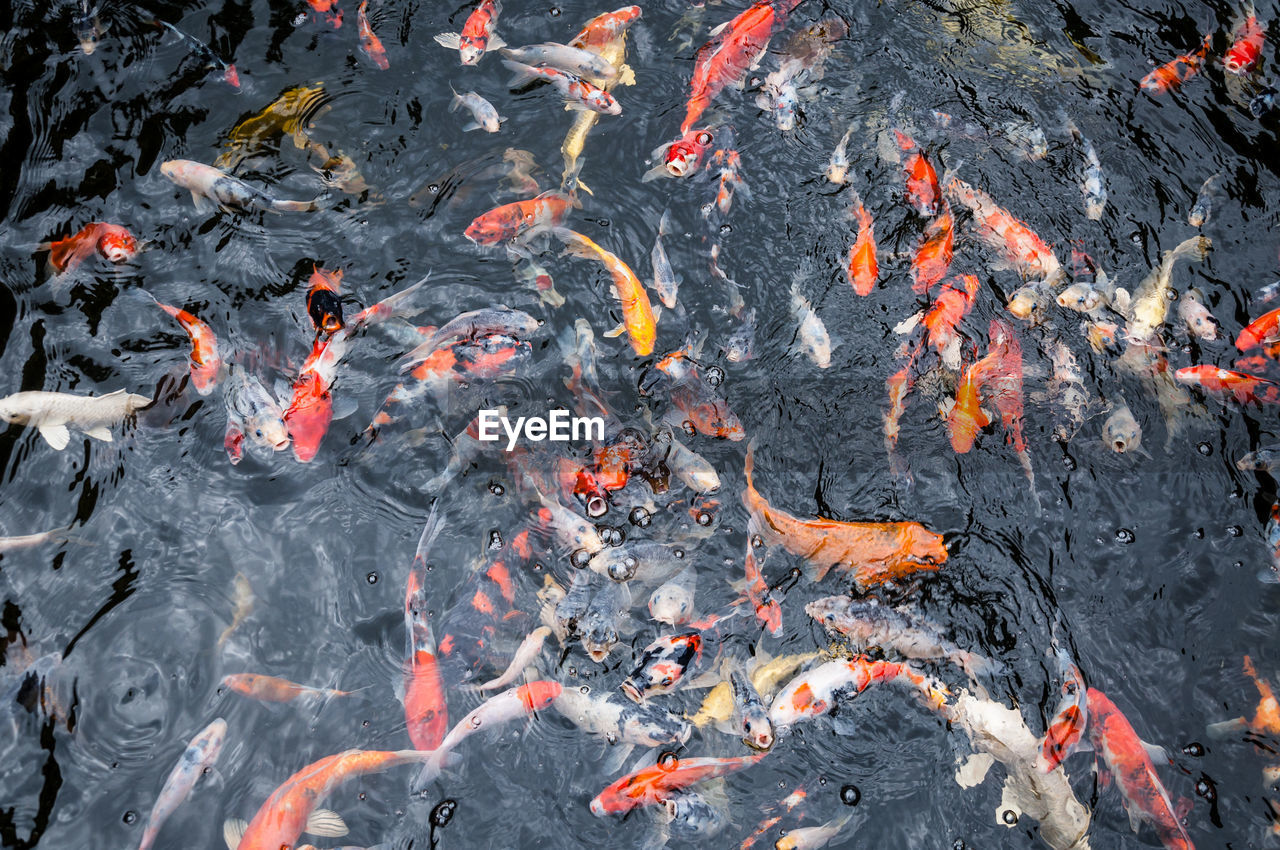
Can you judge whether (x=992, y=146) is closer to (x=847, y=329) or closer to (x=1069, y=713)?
(x=847, y=329)

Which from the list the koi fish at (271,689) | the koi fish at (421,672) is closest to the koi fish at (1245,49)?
the koi fish at (421,672)

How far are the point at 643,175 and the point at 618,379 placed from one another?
1367mm

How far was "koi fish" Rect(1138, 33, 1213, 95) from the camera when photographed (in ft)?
18.0

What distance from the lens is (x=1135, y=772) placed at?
3.76m

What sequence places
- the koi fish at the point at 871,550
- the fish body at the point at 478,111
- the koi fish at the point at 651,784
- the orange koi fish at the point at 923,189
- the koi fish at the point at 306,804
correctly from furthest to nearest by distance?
1. the fish body at the point at 478,111
2. the orange koi fish at the point at 923,189
3. the koi fish at the point at 871,550
4. the koi fish at the point at 651,784
5. the koi fish at the point at 306,804

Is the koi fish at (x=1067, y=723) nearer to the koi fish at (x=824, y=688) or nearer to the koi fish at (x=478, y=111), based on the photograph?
the koi fish at (x=824, y=688)

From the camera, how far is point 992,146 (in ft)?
17.3

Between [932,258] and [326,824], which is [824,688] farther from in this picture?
[932,258]

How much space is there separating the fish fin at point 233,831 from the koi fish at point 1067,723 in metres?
3.37

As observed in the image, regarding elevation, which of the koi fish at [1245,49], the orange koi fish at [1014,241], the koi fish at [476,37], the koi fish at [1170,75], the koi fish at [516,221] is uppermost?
the koi fish at [1245,49]

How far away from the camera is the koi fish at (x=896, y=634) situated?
→ 4.09 meters

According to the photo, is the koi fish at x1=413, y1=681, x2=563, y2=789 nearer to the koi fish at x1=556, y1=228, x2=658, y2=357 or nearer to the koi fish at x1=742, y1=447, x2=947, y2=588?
the koi fish at x1=742, y1=447, x2=947, y2=588

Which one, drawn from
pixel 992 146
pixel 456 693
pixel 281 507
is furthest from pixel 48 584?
pixel 992 146

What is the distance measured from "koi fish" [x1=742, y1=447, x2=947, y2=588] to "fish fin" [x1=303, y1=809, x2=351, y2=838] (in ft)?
7.75
